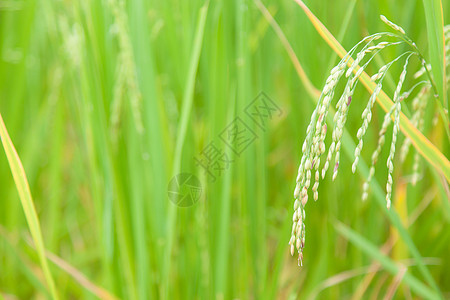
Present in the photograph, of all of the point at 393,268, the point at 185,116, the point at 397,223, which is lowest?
the point at 393,268

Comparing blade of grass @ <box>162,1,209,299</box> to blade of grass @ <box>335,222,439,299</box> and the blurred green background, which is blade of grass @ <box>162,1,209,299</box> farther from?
blade of grass @ <box>335,222,439,299</box>

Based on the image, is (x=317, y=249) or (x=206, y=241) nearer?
(x=206, y=241)

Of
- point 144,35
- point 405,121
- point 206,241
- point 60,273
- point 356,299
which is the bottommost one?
point 356,299

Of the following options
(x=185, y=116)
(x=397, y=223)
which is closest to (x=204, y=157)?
(x=185, y=116)

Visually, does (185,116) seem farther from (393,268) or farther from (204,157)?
(393,268)

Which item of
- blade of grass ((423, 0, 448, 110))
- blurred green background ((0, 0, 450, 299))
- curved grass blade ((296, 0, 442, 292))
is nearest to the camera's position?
blade of grass ((423, 0, 448, 110))

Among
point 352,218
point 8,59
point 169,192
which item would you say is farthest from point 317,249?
point 8,59

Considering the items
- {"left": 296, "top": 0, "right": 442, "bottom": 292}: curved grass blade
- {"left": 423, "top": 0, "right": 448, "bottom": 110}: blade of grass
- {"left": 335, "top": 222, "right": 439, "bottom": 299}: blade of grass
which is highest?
{"left": 423, "top": 0, "right": 448, "bottom": 110}: blade of grass

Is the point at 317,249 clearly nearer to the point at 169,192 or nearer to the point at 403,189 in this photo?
the point at 403,189

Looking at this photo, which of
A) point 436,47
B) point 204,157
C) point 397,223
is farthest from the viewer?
point 204,157

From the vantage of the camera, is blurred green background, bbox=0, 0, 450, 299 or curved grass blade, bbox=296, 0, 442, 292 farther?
blurred green background, bbox=0, 0, 450, 299

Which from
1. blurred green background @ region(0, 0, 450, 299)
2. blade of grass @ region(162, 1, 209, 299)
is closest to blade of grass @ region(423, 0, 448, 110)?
blurred green background @ region(0, 0, 450, 299)
